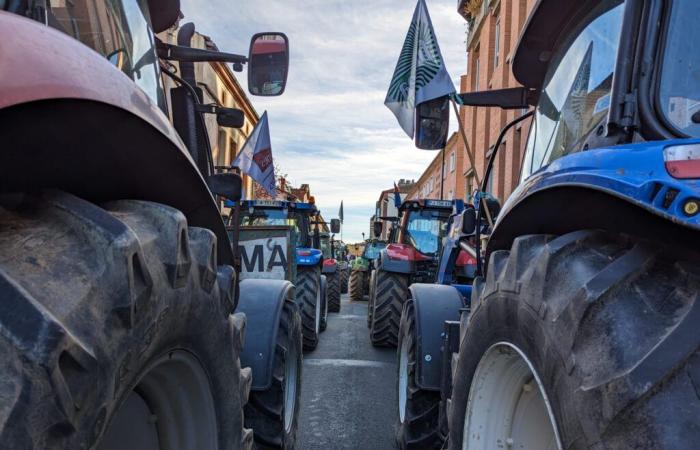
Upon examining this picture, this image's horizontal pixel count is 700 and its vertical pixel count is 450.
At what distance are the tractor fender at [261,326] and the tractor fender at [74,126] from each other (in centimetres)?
160

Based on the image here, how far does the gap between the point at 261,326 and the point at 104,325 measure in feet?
7.13

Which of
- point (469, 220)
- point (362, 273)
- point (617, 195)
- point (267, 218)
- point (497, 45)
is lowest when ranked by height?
point (362, 273)

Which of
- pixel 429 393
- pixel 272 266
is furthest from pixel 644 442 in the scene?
pixel 272 266

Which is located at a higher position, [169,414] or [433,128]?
[433,128]

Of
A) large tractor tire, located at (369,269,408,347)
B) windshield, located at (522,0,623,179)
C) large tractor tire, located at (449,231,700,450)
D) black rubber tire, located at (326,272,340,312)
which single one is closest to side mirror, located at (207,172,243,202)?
large tractor tire, located at (449,231,700,450)

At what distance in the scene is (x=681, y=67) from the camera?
5.25ft

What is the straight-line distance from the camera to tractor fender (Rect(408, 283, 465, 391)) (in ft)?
11.9

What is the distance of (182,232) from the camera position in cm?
144

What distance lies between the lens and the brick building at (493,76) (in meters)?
14.9

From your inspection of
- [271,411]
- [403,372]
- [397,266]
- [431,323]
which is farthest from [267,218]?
[271,411]

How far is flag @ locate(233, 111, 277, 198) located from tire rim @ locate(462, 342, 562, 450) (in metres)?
7.92

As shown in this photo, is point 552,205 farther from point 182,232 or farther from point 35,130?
point 35,130

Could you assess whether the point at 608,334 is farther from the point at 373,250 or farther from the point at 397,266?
the point at 373,250

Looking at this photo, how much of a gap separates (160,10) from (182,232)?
143 cm
